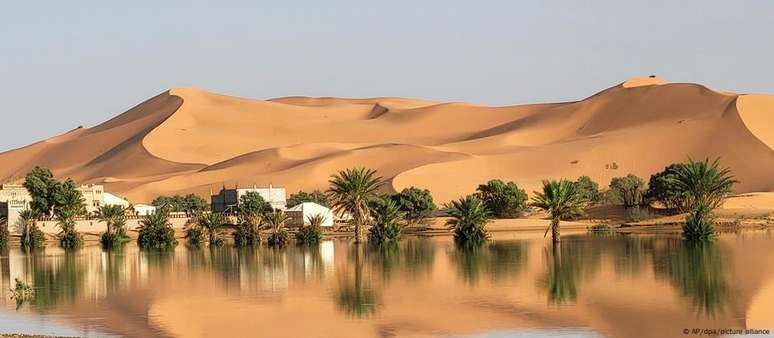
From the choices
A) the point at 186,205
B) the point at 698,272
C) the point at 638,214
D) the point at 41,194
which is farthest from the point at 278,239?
the point at 186,205

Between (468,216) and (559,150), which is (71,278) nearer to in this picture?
(468,216)

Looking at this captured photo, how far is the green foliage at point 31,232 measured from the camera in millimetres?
67312

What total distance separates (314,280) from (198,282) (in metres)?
3.27

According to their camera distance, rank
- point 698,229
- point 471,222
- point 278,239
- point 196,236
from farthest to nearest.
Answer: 1. point 196,236
2. point 278,239
3. point 471,222
4. point 698,229

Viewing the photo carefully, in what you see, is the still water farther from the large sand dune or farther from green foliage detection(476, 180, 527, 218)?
the large sand dune

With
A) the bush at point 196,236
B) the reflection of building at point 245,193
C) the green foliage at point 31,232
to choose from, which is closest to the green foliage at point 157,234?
the bush at point 196,236

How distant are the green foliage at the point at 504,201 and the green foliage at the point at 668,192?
7356 mm

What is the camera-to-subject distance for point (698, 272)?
38188mm

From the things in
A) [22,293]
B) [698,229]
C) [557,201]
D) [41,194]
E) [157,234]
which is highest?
[41,194]

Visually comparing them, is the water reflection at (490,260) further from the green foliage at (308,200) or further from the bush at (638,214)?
the green foliage at (308,200)

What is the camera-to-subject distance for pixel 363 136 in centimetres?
16000

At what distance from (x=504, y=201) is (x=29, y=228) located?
89.0ft

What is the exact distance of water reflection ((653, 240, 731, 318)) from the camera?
98.4 ft

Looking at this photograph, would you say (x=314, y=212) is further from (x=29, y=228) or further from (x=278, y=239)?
(x=29, y=228)
